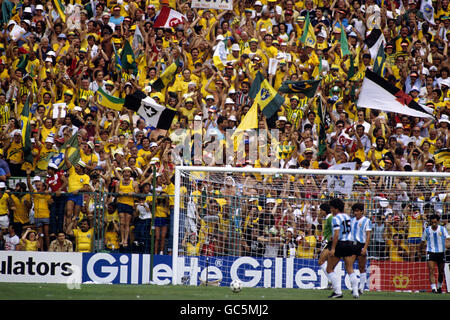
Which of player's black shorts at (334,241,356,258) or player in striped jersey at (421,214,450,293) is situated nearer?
player's black shorts at (334,241,356,258)

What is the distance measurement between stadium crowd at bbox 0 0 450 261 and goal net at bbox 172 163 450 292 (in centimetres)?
4

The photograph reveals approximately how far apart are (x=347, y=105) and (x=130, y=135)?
5.47 m

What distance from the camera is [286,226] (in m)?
17.3

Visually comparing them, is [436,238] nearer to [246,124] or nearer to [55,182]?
[246,124]

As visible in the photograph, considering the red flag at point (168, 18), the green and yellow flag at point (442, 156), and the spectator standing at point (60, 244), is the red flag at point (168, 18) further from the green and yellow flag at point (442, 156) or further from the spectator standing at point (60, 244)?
the green and yellow flag at point (442, 156)

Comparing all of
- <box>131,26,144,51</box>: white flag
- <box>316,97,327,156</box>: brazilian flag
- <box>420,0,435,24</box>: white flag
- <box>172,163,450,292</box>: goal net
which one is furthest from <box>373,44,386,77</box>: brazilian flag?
<box>131,26,144,51</box>: white flag

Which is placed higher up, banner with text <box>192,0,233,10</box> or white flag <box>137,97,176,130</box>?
banner with text <box>192,0,233,10</box>

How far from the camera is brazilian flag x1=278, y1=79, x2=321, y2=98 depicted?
63.5 feet

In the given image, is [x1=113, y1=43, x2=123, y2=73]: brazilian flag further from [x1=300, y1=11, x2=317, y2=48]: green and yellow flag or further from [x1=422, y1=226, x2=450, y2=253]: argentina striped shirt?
[x1=422, y1=226, x2=450, y2=253]: argentina striped shirt

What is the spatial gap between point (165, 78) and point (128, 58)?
4.05ft

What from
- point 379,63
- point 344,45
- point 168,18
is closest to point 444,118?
point 379,63

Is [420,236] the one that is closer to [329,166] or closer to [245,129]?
[329,166]

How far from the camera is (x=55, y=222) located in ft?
56.2
